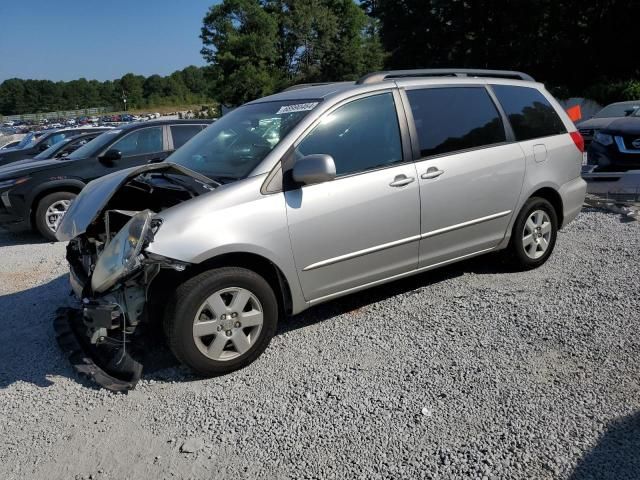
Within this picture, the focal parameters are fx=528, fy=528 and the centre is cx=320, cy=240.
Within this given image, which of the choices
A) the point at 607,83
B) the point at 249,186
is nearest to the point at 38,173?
the point at 249,186

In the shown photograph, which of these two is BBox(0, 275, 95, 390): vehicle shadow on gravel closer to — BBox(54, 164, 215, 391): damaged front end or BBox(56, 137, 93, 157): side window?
BBox(54, 164, 215, 391): damaged front end

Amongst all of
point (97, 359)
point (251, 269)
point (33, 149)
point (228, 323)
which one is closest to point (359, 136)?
point (251, 269)

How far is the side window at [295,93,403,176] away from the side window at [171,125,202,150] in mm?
5023

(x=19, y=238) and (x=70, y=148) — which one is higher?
(x=70, y=148)

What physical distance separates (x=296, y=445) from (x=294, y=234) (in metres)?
1.34

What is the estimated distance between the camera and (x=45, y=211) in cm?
729

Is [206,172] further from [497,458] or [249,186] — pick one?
[497,458]

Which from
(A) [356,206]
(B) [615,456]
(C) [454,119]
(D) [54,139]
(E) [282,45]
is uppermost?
(E) [282,45]

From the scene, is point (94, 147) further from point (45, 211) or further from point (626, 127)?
point (626, 127)

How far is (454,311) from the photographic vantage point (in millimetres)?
4102

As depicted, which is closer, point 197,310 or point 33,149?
point 197,310

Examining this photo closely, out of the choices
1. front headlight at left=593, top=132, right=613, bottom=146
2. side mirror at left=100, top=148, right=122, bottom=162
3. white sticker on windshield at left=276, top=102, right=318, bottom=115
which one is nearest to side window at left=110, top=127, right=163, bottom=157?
side mirror at left=100, top=148, right=122, bottom=162

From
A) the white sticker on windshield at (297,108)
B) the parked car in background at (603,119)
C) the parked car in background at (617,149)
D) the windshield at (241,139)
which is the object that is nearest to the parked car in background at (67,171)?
the windshield at (241,139)

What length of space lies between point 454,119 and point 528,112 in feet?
3.23
